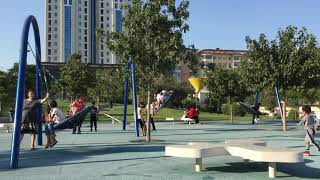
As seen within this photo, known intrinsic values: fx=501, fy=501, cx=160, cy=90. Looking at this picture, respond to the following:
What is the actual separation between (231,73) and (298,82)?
13.7m

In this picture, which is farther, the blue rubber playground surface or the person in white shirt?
the person in white shirt

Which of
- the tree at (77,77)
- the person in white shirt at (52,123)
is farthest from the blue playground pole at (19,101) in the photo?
the tree at (77,77)

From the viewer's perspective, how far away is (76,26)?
17325cm

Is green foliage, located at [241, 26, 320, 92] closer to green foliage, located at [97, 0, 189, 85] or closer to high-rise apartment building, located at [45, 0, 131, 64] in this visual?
green foliage, located at [97, 0, 189, 85]

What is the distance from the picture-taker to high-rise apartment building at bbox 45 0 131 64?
171375 mm

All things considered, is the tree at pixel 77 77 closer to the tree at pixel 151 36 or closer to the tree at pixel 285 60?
the tree at pixel 285 60

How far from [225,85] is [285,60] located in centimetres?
1388

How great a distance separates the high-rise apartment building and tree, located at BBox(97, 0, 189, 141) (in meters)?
151

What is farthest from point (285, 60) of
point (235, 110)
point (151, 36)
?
point (235, 110)

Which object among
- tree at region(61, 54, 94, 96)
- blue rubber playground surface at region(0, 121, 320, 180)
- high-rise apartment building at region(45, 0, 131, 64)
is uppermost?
high-rise apartment building at region(45, 0, 131, 64)

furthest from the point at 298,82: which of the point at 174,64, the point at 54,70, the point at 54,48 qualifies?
the point at 54,48

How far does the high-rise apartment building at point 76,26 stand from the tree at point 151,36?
151m

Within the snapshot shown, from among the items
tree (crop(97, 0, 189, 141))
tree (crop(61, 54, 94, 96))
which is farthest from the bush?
tree (crop(97, 0, 189, 141))

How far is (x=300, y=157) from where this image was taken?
9188mm
